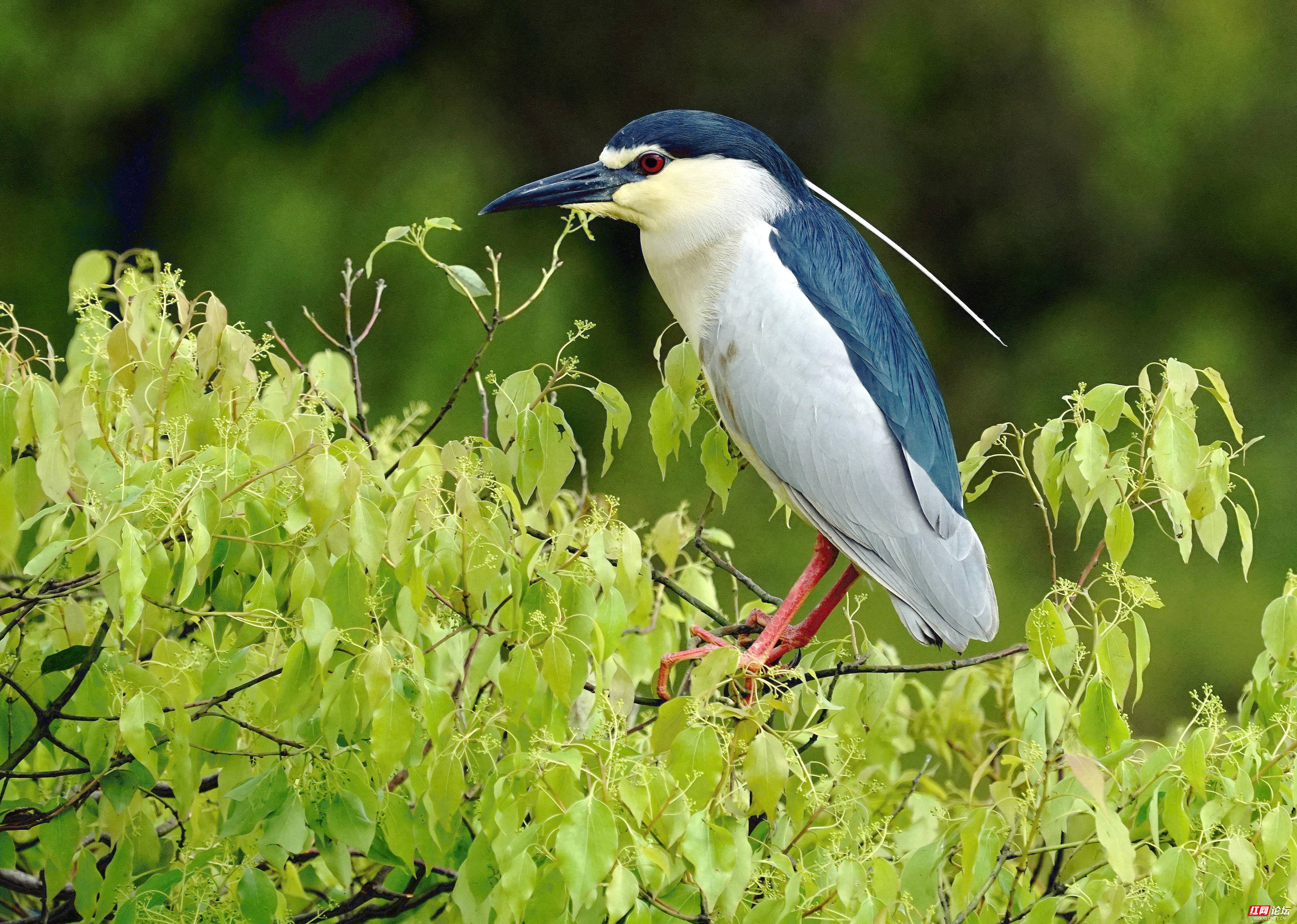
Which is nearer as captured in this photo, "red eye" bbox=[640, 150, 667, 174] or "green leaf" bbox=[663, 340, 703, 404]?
"green leaf" bbox=[663, 340, 703, 404]

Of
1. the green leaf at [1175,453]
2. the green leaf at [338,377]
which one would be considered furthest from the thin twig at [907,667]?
the green leaf at [338,377]

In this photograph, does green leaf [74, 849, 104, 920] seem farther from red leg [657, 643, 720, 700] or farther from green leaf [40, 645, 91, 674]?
red leg [657, 643, 720, 700]

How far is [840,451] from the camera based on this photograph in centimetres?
147

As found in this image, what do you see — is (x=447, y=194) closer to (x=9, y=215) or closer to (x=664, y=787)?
(x=9, y=215)

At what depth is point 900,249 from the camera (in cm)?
143

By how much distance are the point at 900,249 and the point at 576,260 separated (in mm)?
2364

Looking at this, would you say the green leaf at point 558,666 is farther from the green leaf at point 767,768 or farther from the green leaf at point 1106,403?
the green leaf at point 1106,403

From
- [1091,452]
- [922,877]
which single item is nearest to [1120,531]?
[1091,452]

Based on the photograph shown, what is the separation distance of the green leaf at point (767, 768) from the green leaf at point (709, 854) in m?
0.04

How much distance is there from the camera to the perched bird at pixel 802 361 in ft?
4.74

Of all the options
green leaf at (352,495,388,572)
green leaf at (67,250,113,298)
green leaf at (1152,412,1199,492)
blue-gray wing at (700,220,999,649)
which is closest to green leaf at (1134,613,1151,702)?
green leaf at (1152,412,1199,492)

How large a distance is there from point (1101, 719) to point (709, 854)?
1.15ft

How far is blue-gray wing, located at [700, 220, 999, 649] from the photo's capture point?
4.73 ft

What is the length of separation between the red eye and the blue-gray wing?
192mm
